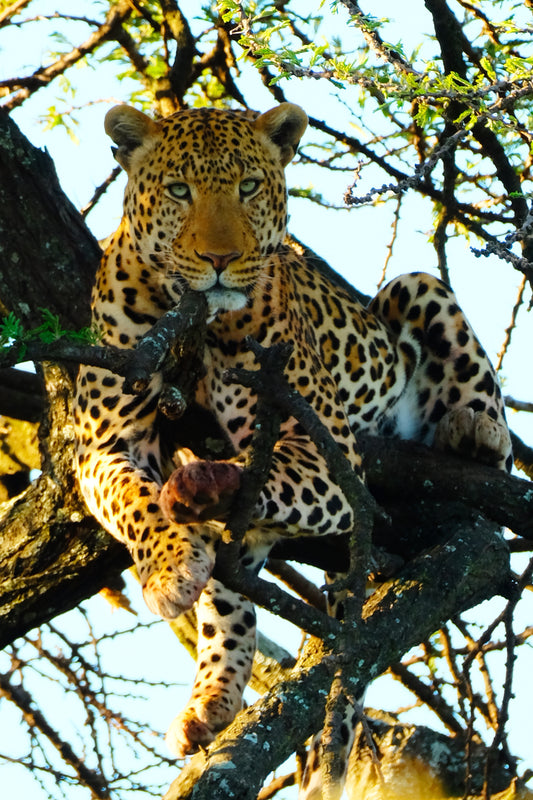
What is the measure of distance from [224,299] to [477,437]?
1.98 metres

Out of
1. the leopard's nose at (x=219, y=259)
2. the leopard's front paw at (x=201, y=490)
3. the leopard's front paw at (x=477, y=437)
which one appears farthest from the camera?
the leopard's front paw at (x=477, y=437)

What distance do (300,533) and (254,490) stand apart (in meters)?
1.52

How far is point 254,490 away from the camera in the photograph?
4.54 metres

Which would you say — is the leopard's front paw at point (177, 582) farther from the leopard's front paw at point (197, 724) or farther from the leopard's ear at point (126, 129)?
the leopard's ear at point (126, 129)

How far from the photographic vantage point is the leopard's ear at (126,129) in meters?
6.32

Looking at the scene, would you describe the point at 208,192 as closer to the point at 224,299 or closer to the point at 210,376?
the point at 224,299

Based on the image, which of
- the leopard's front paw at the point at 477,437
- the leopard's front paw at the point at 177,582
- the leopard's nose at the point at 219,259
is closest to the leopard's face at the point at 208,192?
the leopard's nose at the point at 219,259

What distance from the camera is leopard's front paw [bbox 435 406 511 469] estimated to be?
278 inches

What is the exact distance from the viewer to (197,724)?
6.12 metres

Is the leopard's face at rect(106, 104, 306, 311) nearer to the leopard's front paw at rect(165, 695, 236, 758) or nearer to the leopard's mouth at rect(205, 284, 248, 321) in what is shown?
the leopard's mouth at rect(205, 284, 248, 321)

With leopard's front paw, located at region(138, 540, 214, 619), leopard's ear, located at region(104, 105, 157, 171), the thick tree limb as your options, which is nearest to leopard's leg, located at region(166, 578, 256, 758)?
the thick tree limb

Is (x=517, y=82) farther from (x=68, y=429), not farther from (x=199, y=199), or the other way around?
(x=68, y=429)

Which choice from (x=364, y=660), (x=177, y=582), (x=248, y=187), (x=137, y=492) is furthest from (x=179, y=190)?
(x=364, y=660)

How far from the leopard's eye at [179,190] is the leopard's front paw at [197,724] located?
2503 mm
